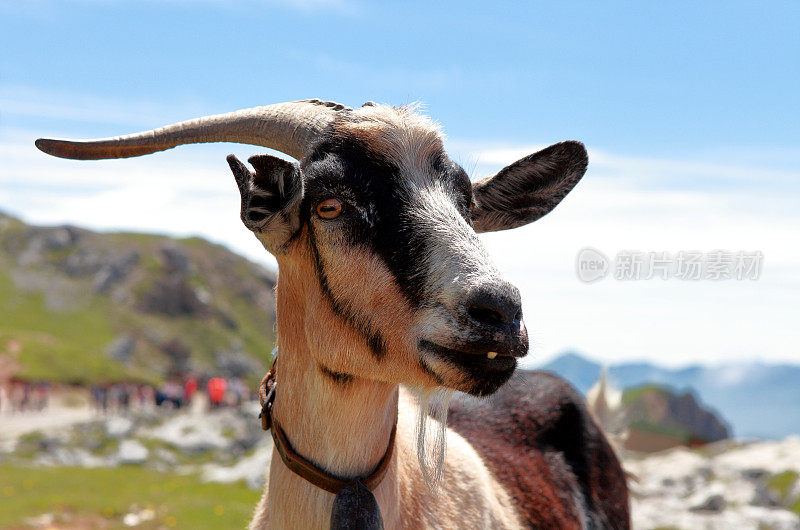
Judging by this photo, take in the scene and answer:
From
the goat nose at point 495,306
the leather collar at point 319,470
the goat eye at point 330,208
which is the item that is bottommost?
the leather collar at point 319,470

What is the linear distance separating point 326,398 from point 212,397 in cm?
3754

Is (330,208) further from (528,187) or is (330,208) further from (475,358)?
(528,187)

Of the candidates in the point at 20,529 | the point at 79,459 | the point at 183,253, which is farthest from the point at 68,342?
the point at 20,529

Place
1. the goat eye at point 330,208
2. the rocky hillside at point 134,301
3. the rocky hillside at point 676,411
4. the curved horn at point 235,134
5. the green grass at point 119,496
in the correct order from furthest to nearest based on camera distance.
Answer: the rocky hillside at point 134,301 → the rocky hillside at point 676,411 → the green grass at point 119,496 → the curved horn at point 235,134 → the goat eye at point 330,208

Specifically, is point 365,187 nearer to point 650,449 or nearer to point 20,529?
point 20,529

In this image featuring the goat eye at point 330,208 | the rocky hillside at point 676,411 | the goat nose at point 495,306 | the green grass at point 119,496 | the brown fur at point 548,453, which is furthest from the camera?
the rocky hillside at point 676,411

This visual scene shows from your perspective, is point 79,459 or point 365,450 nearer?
point 365,450

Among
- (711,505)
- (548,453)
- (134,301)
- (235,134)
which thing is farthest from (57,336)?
(235,134)

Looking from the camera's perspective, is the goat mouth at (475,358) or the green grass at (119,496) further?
the green grass at (119,496)

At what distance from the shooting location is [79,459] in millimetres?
28156

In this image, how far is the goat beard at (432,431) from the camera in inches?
133

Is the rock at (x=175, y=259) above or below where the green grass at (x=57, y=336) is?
above

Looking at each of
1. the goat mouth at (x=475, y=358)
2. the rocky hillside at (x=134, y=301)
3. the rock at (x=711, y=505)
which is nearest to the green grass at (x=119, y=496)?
the rock at (x=711, y=505)

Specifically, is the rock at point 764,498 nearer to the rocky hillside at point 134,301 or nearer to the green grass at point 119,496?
the green grass at point 119,496
